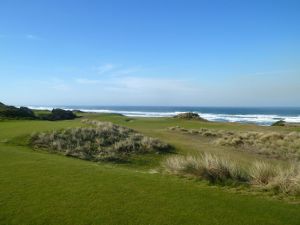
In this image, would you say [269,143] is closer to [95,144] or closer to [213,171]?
[95,144]

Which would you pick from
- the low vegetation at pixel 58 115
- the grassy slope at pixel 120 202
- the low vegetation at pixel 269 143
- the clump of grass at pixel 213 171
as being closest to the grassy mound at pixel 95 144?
the clump of grass at pixel 213 171

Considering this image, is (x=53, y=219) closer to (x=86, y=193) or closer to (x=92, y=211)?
(x=92, y=211)

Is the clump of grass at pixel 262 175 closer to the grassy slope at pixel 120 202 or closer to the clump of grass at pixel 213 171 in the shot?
the clump of grass at pixel 213 171

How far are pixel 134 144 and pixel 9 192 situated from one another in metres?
12.7

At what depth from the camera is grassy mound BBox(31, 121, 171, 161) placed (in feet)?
55.8

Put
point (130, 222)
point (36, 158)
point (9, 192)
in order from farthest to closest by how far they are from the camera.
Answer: point (36, 158) → point (9, 192) → point (130, 222)

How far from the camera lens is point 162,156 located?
61.4 feet

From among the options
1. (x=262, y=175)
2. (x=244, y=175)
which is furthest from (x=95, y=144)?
(x=262, y=175)

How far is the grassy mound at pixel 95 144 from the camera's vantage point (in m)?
17.0

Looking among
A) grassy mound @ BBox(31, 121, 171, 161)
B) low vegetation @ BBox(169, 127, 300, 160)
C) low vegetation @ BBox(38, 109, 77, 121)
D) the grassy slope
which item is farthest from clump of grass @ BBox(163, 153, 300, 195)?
low vegetation @ BBox(38, 109, 77, 121)

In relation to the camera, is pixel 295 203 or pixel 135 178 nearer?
pixel 295 203

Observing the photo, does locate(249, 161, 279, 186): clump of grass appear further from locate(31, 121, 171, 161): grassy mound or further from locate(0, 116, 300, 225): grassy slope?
locate(31, 121, 171, 161): grassy mound

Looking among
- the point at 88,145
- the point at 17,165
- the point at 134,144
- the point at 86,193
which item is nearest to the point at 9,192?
the point at 86,193

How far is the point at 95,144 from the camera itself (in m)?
18.9
